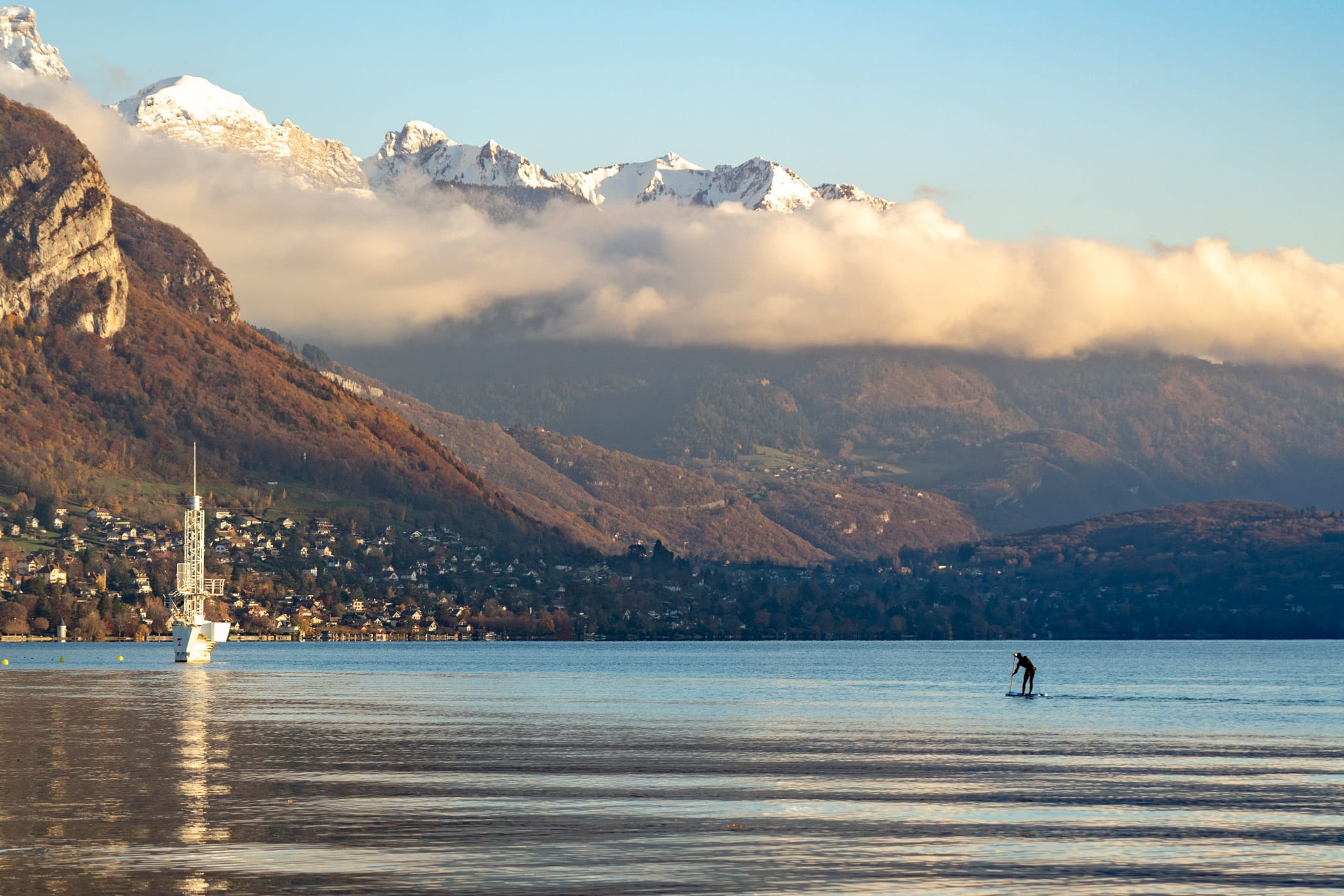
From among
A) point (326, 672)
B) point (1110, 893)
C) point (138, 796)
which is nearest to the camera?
point (1110, 893)

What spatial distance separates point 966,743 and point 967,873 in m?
42.4

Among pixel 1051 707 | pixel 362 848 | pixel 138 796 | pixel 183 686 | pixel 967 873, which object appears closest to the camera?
pixel 967 873

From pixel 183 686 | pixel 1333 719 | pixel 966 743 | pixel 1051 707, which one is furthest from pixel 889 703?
pixel 183 686

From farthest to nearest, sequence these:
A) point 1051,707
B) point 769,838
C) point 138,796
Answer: point 1051,707, point 138,796, point 769,838

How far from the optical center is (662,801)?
5391 centimetres

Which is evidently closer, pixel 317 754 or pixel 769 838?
pixel 769 838

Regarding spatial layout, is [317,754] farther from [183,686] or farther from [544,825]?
[183,686]

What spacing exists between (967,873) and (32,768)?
117ft

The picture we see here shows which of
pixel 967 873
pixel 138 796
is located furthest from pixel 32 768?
pixel 967 873

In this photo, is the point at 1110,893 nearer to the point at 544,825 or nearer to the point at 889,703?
the point at 544,825

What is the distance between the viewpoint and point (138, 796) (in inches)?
2087

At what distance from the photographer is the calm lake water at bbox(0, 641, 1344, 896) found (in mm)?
39062

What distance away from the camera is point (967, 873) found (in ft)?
130

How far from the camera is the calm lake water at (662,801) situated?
39.1 meters
